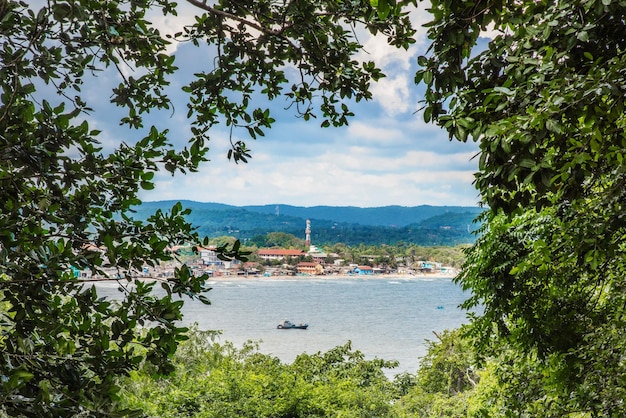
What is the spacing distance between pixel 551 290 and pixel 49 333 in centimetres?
276

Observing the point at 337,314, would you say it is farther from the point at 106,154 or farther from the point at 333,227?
the point at 106,154

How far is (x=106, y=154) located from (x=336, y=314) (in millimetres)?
33879

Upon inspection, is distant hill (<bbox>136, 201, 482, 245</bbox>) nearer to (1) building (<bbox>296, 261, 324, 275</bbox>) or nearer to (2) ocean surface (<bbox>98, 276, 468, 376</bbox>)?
(1) building (<bbox>296, 261, 324, 275</bbox>)

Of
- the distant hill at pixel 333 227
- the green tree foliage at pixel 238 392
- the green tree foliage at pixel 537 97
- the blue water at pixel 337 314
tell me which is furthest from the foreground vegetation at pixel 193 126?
the distant hill at pixel 333 227

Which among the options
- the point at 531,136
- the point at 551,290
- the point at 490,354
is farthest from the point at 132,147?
the point at 490,354

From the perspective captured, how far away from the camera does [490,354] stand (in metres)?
4.03

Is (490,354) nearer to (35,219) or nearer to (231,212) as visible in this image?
(35,219)

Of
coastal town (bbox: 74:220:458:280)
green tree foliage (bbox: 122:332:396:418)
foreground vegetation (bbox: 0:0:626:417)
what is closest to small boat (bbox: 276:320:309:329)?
coastal town (bbox: 74:220:458:280)

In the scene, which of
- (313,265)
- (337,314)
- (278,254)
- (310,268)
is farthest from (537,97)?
(337,314)

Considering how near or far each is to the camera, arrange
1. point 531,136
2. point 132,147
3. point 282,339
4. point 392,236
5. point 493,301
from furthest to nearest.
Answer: point 392,236
point 282,339
point 493,301
point 132,147
point 531,136

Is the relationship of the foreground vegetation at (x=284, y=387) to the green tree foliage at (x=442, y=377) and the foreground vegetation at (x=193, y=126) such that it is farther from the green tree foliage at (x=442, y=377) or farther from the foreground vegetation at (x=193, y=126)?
the foreground vegetation at (x=193, y=126)

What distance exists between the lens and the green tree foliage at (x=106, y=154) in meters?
1.07

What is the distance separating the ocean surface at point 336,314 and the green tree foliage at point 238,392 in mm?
11021

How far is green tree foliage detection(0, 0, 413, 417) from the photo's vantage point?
107 cm
